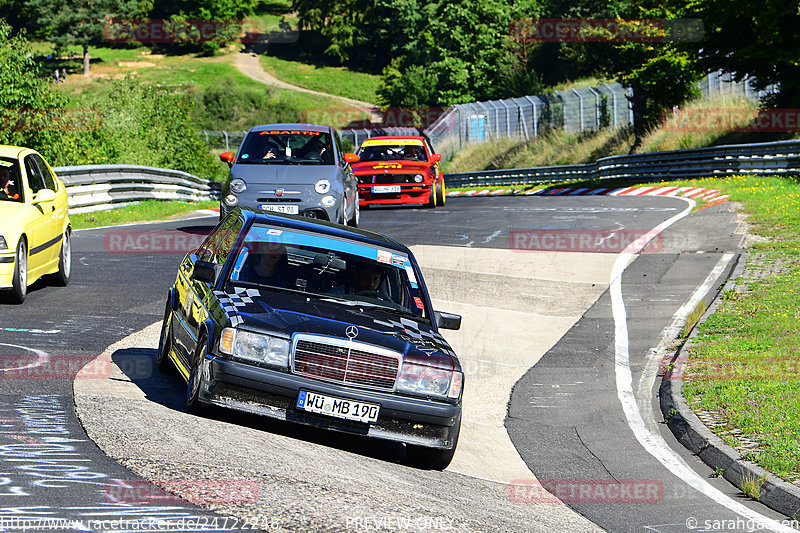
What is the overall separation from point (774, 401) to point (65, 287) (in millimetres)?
8665

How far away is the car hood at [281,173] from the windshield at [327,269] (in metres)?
8.87

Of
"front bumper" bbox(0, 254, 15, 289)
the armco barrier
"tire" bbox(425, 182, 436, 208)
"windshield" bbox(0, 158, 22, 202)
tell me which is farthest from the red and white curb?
"front bumper" bbox(0, 254, 15, 289)

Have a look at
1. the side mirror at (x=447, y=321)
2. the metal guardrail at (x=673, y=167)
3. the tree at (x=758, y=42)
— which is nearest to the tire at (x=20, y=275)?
the side mirror at (x=447, y=321)

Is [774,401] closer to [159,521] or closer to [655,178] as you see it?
[159,521]

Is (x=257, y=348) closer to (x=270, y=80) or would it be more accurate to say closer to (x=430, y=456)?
(x=430, y=456)

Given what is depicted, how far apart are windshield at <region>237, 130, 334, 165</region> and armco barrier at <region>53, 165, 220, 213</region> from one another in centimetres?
671

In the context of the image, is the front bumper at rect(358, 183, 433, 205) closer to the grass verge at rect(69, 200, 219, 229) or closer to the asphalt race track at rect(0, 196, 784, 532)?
the grass verge at rect(69, 200, 219, 229)

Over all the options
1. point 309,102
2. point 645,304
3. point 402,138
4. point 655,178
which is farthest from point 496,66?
point 645,304

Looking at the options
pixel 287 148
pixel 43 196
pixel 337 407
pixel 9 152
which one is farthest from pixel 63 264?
pixel 337 407

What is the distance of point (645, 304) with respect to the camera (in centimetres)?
1481

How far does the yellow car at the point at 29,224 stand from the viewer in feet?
38.0

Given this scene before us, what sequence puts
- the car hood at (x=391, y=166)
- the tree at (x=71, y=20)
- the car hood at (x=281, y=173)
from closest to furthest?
the car hood at (x=281, y=173) → the car hood at (x=391, y=166) → the tree at (x=71, y=20)

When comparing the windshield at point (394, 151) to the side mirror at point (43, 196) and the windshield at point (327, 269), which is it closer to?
the side mirror at point (43, 196)

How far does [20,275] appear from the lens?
1180cm
